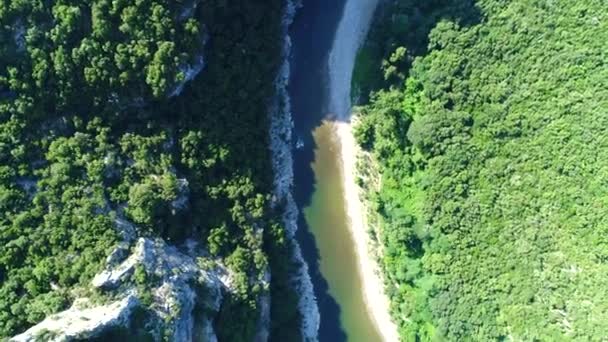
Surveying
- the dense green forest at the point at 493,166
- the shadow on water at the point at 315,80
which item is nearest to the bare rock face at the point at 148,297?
the shadow on water at the point at 315,80

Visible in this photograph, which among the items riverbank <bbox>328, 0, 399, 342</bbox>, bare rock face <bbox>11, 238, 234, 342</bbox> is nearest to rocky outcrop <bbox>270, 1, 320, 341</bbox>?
riverbank <bbox>328, 0, 399, 342</bbox>

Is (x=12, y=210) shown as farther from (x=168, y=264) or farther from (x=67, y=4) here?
(x=67, y=4)

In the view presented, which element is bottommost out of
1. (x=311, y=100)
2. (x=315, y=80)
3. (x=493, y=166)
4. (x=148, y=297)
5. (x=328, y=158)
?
(x=148, y=297)

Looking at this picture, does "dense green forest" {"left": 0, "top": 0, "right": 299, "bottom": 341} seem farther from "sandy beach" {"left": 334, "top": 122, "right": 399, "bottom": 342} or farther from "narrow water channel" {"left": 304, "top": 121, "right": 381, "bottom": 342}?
"sandy beach" {"left": 334, "top": 122, "right": 399, "bottom": 342}

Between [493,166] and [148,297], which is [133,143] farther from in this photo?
[493,166]

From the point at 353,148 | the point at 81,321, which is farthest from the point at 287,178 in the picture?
the point at 81,321
